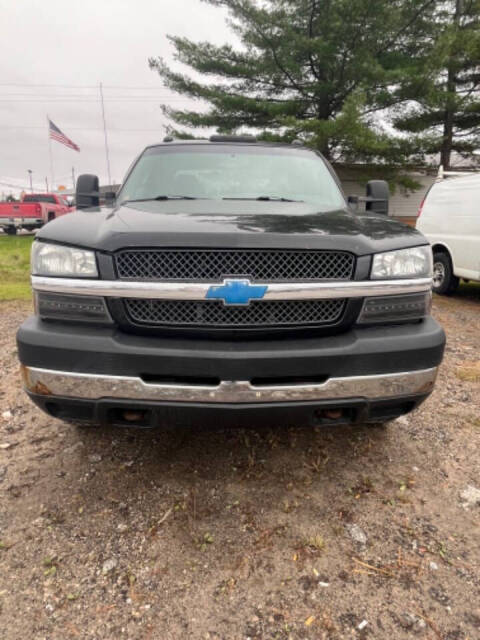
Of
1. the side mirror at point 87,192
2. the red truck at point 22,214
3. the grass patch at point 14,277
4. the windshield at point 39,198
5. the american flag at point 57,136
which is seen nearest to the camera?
the side mirror at point 87,192

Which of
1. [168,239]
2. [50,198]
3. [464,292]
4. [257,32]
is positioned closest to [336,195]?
[168,239]

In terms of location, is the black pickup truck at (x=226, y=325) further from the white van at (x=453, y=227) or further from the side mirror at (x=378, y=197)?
the white van at (x=453, y=227)

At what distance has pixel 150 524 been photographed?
2.02 m

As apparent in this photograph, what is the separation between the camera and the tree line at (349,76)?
14.0 m

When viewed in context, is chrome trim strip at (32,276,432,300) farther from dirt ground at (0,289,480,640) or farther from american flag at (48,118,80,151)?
american flag at (48,118,80,151)

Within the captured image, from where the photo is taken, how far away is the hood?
1891 millimetres

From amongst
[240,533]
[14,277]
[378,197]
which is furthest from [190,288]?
[14,277]

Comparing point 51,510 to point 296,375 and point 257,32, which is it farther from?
point 257,32

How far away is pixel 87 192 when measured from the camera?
331 centimetres

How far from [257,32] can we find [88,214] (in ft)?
53.0

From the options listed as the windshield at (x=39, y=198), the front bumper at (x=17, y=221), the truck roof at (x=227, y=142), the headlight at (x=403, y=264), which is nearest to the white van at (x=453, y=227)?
the truck roof at (x=227, y=142)

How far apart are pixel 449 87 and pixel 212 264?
61.4 feet

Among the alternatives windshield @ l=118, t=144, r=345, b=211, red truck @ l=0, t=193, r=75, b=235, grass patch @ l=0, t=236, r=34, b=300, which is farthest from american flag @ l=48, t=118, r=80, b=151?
windshield @ l=118, t=144, r=345, b=211

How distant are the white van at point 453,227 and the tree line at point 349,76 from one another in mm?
7301
